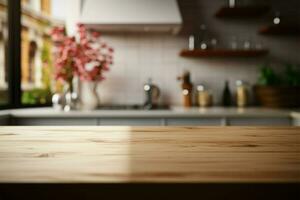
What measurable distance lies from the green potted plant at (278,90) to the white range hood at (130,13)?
2.77 feet

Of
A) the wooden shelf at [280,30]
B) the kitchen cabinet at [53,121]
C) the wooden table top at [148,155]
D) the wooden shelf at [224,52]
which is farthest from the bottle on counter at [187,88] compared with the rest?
the wooden table top at [148,155]

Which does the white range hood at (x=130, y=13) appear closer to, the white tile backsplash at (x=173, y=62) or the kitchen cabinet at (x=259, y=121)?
the white tile backsplash at (x=173, y=62)

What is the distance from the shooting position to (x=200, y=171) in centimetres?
52

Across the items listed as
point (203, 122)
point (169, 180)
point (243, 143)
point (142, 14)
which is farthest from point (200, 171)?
point (142, 14)

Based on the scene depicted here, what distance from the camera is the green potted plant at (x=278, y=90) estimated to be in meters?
2.65

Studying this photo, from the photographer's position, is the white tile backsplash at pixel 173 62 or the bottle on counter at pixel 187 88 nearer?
the bottle on counter at pixel 187 88

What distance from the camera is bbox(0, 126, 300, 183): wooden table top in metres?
0.49

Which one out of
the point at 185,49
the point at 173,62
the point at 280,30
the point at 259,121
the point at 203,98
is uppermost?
the point at 280,30

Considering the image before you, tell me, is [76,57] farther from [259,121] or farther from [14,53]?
[259,121]

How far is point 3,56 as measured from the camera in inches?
109

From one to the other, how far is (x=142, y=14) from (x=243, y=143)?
2.00 meters

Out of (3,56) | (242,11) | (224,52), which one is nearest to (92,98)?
(3,56)

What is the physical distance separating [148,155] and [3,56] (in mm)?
2461

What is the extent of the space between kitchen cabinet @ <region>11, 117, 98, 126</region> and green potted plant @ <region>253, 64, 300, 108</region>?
137cm
